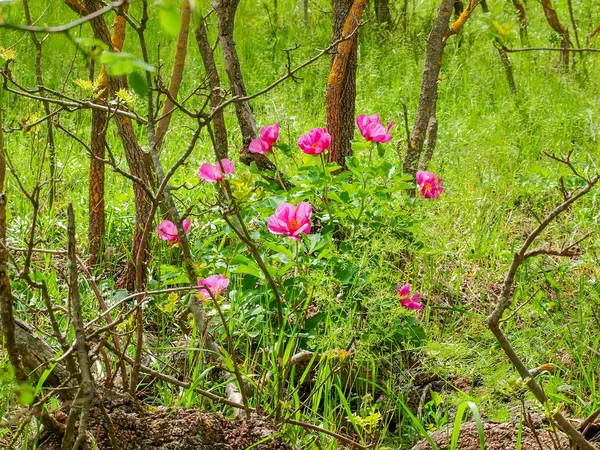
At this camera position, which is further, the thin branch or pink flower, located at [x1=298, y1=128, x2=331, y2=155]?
pink flower, located at [x1=298, y1=128, x2=331, y2=155]

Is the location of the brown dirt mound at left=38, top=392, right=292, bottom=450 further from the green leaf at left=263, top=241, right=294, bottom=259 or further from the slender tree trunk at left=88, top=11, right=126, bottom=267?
the slender tree trunk at left=88, top=11, right=126, bottom=267

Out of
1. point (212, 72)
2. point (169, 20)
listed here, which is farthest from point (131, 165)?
point (169, 20)

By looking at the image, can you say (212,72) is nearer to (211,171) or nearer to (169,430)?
(211,171)

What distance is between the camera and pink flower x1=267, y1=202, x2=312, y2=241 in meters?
2.23

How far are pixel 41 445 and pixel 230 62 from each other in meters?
1.90

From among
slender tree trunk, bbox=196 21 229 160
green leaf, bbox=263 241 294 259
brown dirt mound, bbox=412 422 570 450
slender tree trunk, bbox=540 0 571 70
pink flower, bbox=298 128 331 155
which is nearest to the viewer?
brown dirt mound, bbox=412 422 570 450

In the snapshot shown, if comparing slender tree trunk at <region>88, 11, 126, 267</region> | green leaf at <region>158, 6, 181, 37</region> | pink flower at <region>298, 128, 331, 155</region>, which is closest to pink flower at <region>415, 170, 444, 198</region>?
pink flower at <region>298, 128, 331, 155</region>

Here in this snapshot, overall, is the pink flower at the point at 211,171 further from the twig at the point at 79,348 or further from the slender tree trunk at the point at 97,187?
the twig at the point at 79,348

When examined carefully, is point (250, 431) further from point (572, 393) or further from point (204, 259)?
point (572, 393)

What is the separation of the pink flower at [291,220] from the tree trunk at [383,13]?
173 inches

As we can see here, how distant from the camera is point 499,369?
2260mm

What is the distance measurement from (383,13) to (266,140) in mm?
3999

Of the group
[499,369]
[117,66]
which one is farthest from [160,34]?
[117,66]

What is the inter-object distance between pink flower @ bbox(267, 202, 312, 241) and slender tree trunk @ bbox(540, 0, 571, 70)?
2563 millimetres
